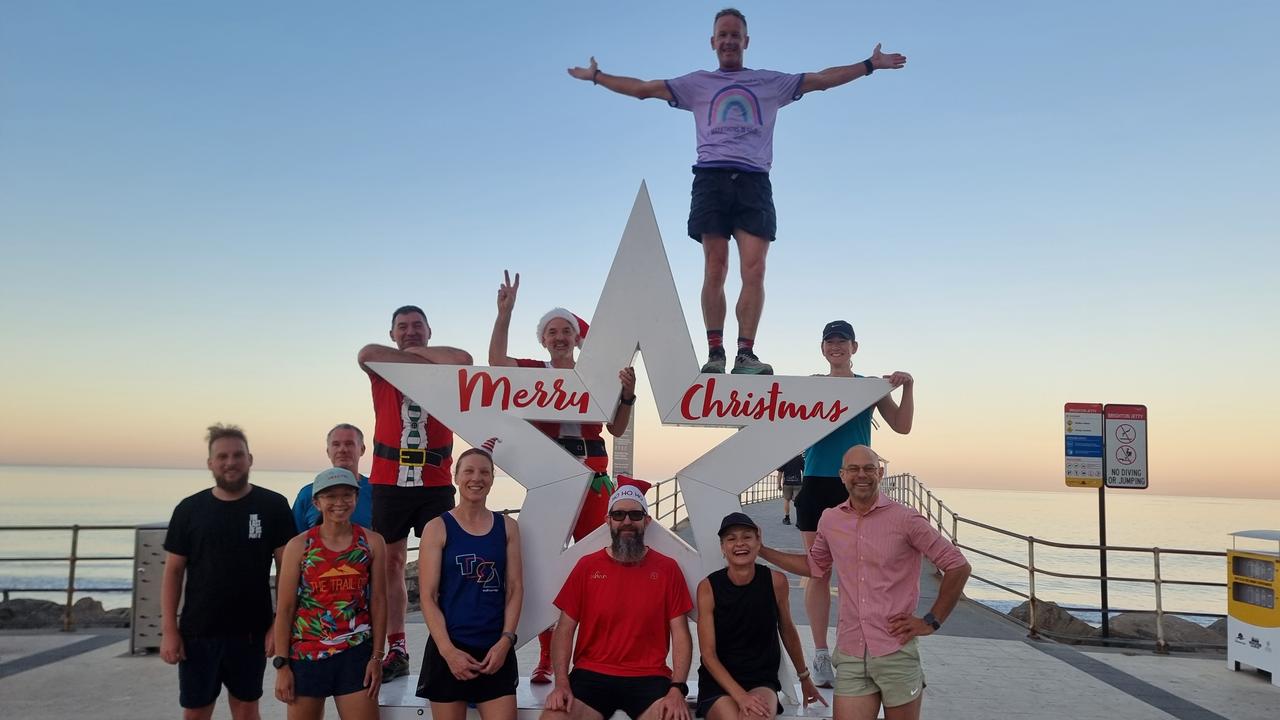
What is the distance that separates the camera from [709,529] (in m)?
4.68

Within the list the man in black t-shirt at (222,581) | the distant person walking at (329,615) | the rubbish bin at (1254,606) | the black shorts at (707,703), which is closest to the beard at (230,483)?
the man in black t-shirt at (222,581)

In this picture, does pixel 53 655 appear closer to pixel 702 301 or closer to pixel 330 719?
pixel 330 719

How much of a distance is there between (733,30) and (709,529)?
10.2 feet

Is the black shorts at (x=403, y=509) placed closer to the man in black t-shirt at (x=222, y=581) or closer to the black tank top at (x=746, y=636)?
the man in black t-shirt at (x=222, y=581)

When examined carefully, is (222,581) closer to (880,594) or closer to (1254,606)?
(880,594)

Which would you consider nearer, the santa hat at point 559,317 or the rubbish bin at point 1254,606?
the santa hat at point 559,317

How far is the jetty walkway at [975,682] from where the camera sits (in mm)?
5840

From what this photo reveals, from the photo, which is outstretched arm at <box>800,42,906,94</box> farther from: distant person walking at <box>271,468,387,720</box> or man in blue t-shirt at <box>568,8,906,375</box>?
distant person walking at <box>271,468,387,720</box>

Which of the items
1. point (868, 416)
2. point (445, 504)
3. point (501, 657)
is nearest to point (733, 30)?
point (868, 416)

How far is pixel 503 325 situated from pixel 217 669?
232 cm

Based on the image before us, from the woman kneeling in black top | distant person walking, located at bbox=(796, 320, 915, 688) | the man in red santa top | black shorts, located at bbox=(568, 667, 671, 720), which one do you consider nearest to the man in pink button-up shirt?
the woman kneeling in black top

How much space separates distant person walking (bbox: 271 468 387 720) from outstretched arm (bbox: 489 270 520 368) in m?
1.26

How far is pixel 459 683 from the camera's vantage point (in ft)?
13.2

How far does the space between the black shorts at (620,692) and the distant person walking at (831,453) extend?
1112mm
